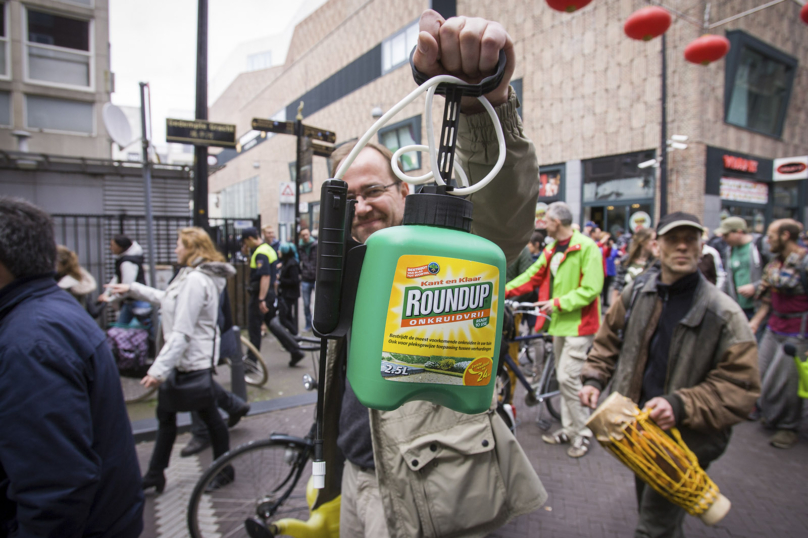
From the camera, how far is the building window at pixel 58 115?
609 inches

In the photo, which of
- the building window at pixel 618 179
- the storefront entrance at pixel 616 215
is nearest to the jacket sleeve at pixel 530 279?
the storefront entrance at pixel 616 215

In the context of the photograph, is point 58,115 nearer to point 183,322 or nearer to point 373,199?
point 183,322

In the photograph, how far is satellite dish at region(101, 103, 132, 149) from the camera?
5.08 m

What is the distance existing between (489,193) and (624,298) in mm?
2043

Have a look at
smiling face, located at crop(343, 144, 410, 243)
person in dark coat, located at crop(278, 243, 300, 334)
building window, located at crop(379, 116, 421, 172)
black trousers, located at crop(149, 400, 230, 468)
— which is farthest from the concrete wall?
smiling face, located at crop(343, 144, 410, 243)

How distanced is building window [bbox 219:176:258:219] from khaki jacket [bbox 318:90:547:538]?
42.8 m

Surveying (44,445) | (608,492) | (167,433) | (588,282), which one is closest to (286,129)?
(167,433)

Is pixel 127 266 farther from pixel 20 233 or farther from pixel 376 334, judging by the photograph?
pixel 376 334

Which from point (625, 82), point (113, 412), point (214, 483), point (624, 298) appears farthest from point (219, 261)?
point (625, 82)

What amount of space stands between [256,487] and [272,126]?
19.8ft

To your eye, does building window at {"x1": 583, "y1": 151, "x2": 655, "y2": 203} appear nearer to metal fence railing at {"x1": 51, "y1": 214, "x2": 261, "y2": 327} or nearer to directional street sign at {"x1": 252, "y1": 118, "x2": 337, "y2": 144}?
directional street sign at {"x1": 252, "y1": 118, "x2": 337, "y2": 144}

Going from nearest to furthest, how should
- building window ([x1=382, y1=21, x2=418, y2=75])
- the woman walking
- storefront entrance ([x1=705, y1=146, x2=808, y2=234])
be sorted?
the woman walking → storefront entrance ([x1=705, y1=146, x2=808, y2=234]) → building window ([x1=382, y1=21, x2=418, y2=75])

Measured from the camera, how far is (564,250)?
4.44 meters

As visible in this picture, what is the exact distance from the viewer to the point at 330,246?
2.50ft
